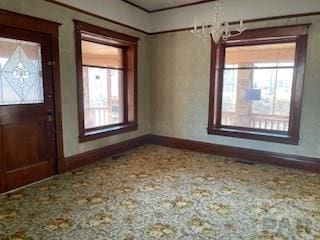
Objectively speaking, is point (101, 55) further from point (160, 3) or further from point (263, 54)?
point (263, 54)

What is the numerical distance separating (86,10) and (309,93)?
12.8 ft

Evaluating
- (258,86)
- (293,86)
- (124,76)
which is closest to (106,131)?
(124,76)

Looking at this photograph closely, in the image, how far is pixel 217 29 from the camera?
3373 millimetres

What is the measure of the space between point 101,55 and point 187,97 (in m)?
1.95

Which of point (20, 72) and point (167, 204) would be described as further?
point (20, 72)

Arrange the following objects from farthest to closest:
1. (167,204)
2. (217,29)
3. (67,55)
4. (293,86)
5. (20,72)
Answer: (293,86), (67,55), (217,29), (20,72), (167,204)

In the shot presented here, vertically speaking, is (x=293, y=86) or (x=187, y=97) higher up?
(x=293, y=86)

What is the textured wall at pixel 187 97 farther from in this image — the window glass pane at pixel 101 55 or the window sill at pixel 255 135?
the window glass pane at pixel 101 55

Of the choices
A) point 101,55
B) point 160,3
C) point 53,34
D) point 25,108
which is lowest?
point 25,108

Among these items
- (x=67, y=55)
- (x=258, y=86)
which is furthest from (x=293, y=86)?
(x=67, y=55)

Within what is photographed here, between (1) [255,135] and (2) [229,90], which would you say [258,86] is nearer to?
(2) [229,90]

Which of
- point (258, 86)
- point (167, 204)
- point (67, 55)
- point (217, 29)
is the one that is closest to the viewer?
point (167, 204)

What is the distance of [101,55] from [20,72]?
1.78 metres

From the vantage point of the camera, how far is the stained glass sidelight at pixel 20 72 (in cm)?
309
